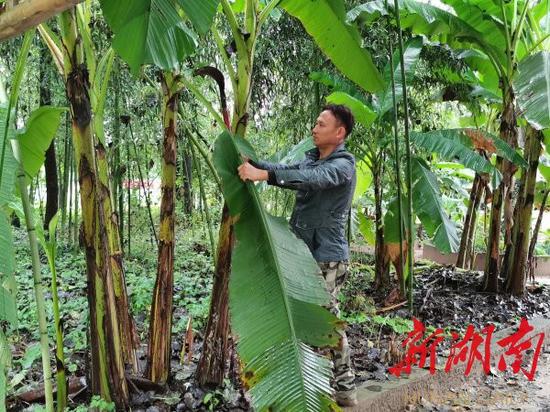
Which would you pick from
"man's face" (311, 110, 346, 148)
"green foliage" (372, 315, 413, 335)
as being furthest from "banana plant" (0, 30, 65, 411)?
"green foliage" (372, 315, 413, 335)

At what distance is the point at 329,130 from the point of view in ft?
8.59

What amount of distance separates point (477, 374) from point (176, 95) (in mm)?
3118

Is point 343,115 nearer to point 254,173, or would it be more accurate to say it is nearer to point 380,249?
point 254,173

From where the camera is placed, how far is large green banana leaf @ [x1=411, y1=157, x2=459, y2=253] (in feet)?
14.3

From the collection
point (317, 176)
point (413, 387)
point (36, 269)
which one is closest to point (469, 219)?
point (413, 387)

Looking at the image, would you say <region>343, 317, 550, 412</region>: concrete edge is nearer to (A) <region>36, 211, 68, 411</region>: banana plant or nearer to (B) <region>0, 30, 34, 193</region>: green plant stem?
(A) <region>36, 211, 68, 411</region>: banana plant

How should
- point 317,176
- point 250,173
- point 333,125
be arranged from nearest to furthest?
point 250,173 → point 317,176 → point 333,125

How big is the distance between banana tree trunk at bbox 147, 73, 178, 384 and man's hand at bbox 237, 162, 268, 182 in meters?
0.61

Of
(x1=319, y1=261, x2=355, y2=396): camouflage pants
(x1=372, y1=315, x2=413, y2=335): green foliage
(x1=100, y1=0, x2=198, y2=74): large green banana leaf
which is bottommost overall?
(x1=372, y1=315, x2=413, y2=335): green foliage

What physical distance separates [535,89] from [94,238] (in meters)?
3.57

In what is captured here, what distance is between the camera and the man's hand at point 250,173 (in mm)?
2010

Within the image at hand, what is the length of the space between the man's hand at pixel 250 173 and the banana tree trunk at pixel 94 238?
61 centimetres

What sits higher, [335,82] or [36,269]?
[335,82]

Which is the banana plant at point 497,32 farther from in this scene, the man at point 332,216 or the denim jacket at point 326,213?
the denim jacket at point 326,213
